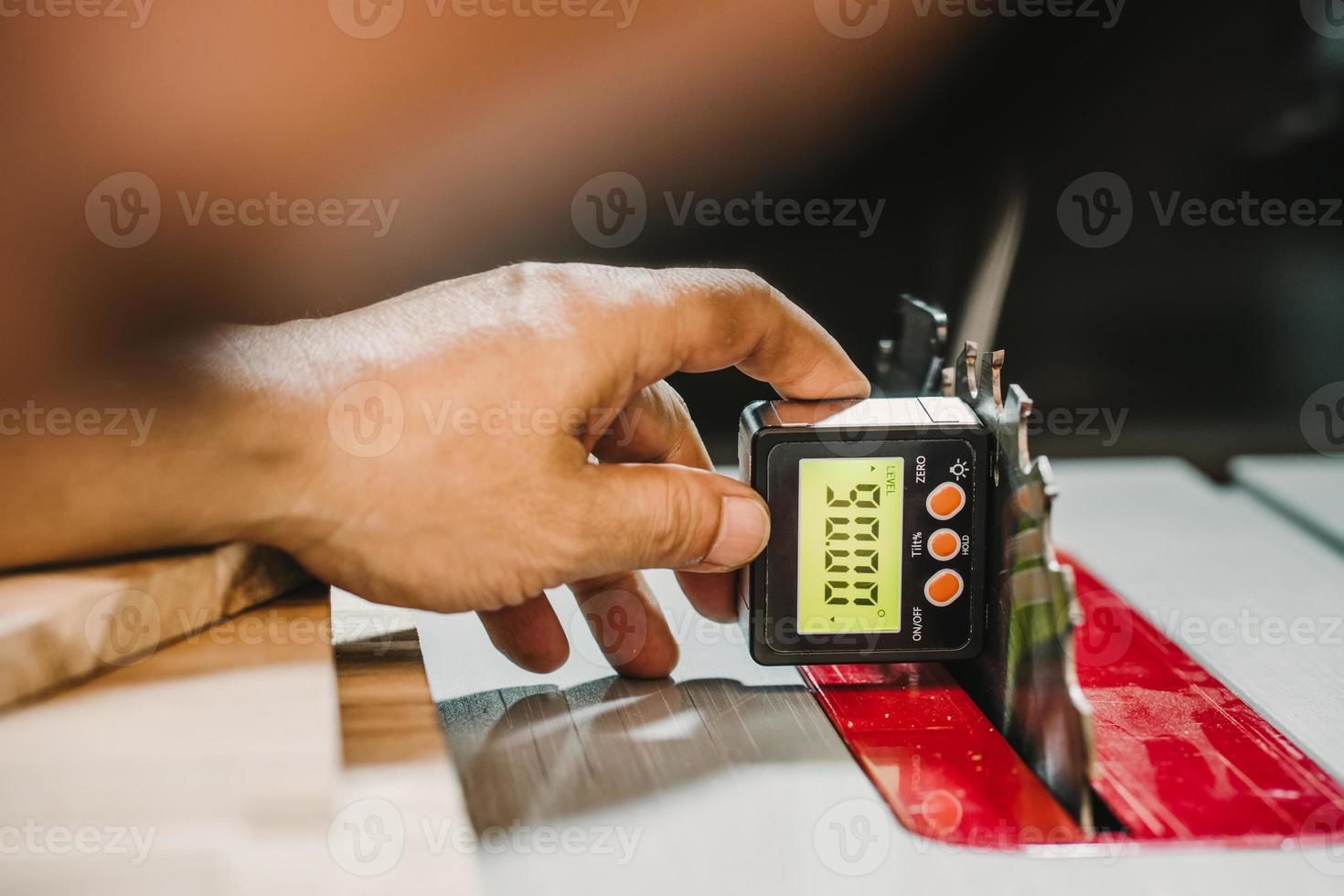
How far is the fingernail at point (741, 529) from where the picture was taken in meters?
0.79

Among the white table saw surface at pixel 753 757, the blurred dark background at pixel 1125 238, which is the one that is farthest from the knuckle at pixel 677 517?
the blurred dark background at pixel 1125 238

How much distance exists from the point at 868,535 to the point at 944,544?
0.05m

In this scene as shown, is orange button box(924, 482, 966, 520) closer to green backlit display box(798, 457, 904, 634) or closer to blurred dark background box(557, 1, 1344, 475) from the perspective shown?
green backlit display box(798, 457, 904, 634)

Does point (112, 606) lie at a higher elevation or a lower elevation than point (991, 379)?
lower

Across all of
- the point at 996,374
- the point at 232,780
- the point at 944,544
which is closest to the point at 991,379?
the point at 996,374

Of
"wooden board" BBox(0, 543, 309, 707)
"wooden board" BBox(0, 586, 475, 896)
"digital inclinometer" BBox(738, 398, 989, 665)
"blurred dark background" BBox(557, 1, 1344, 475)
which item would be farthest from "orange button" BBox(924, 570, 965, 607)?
"blurred dark background" BBox(557, 1, 1344, 475)

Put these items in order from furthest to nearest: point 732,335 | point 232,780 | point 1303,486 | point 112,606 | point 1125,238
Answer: point 1125,238 → point 1303,486 → point 732,335 → point 112,606 → point 232,780

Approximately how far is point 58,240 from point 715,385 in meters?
0.83

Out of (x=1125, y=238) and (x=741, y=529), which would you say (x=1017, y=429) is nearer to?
(x=741, y=529)

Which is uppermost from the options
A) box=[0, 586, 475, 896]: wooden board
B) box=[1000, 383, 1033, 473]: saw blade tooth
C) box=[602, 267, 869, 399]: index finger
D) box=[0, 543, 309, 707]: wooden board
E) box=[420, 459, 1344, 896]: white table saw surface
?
box=[602, 267, 869, 399]: index finger

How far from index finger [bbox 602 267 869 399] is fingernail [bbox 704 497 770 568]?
11cm

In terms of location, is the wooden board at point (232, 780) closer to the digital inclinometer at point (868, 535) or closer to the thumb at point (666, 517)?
the thumb at point (666, 517)

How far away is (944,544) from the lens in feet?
2.61

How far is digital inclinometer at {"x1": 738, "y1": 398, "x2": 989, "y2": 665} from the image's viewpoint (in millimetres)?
788
